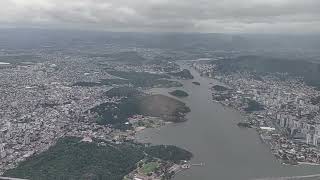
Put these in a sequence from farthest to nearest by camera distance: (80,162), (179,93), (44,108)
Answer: (179,93) → (44,108) → (80,162)

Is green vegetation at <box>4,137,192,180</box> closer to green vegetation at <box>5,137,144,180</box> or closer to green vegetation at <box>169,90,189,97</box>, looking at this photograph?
green vegetation at <box>5,137,144,180</box>

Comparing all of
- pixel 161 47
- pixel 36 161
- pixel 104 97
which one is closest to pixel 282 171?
pixel 36 161

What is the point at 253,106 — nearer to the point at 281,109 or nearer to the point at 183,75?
the point at 281,109

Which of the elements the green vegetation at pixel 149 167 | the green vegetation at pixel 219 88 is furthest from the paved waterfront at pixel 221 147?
the green vegetation at pixel 219 88

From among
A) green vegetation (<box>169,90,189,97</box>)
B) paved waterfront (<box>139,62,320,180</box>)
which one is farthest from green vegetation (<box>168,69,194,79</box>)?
paved waterfront (<box>139,62,320,180</box>)

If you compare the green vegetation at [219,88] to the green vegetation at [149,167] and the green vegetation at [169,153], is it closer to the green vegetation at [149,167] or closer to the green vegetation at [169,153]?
the green vegetation at [169,153]

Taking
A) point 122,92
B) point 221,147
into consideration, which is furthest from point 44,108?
point 221,147

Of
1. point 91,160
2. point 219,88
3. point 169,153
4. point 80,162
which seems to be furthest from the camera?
point 219,88
